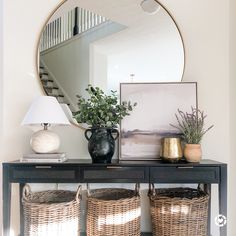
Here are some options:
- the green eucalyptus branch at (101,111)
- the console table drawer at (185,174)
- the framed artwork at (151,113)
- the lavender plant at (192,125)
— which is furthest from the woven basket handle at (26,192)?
the lavender plant at (192,125)

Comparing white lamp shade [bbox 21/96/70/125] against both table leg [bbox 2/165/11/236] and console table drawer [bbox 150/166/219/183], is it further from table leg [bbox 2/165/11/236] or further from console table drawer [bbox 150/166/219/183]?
console table drawer [bbox 150/166/219/183]

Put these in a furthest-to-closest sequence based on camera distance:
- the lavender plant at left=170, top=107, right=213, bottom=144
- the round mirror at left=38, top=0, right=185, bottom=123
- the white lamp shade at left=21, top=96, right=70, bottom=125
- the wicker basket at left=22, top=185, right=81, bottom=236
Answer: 1. the round mirror at left=38, top=0, right=185, bottom=123
2. the lavender plant at left=170, top=107, right=213, bottom=144
3. the white lamp shade at left=21, top=96, right=70, bottom=125
4. the wicker basket at left=22, top=185, right=81, bottom=236

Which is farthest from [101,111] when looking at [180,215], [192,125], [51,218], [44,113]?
[180,215]

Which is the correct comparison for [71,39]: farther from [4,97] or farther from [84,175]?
[84,175]

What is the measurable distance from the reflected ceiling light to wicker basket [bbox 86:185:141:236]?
1.56 m

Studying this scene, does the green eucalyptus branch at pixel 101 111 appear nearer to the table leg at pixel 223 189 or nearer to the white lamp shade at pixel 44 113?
the white lamp shade at pixel 44 113

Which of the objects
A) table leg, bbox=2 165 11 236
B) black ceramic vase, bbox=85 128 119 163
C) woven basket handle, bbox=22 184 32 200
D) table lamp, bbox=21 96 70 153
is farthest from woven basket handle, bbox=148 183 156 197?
table leg, bbox=2 165 11 236

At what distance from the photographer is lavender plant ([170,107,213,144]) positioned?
2145 millimetres

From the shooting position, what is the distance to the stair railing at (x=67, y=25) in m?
2.39

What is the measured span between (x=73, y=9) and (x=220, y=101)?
4.89ft

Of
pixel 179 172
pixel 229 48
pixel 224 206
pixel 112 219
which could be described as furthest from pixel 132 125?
pixel 229 48

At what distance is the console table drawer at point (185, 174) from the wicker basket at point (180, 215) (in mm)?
202

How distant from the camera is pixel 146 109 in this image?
7.65 feet

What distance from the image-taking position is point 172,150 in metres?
2.09
